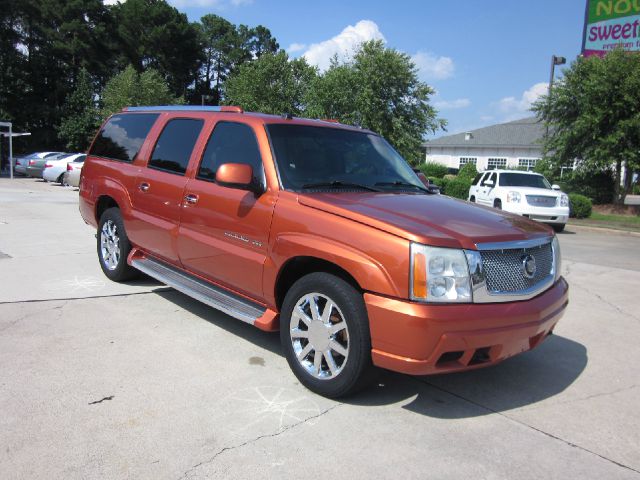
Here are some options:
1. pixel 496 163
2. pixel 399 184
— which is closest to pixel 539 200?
pixel 399 184

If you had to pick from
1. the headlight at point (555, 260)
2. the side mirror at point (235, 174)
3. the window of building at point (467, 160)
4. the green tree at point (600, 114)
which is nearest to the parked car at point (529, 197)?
the green tree at point (600, 114)

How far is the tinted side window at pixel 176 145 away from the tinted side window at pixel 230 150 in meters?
0.27

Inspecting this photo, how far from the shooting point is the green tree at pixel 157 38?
169ft

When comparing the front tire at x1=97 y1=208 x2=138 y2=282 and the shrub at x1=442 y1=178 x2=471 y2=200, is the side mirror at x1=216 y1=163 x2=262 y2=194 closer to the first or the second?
the front tire at x1=97 y1=208 x2=138 y2=282

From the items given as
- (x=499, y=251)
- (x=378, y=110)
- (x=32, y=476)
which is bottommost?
(x=32, y=476)

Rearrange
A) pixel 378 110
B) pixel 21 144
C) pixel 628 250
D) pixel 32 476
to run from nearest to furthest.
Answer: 1. pixel 32 476
2. pixel 628 250
3. pixel 378 110
4. pixel 21 144

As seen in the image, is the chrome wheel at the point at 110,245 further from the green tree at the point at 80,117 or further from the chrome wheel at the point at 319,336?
the green tree at the point at 80,117

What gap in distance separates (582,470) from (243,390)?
2.12m

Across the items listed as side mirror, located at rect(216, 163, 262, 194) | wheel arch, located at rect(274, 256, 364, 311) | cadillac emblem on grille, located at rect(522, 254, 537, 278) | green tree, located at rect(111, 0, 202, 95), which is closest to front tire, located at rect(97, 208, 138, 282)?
side mirror, located at rect(216, 163, 262, 194)

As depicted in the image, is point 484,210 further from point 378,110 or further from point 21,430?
point 378,110

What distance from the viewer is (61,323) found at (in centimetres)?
481

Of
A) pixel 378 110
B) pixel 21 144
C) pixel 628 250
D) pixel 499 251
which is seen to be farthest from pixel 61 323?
pixel 21 144

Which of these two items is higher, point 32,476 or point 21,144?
point 21,144

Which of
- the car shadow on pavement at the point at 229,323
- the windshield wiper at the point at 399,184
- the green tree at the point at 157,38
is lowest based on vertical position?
the car shadow on pavement at the point at 229,323
